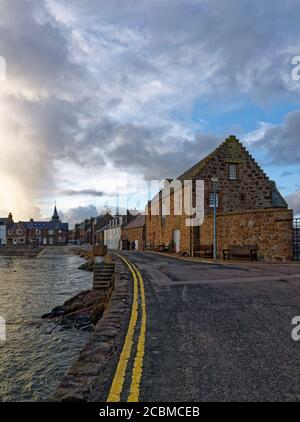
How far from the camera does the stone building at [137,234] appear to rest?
54231 millimetres

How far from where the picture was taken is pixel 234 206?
106 feet

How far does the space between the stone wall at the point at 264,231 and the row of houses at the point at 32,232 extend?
114 meters

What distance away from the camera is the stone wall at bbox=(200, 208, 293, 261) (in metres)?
21.7

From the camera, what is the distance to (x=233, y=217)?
25.1 metres

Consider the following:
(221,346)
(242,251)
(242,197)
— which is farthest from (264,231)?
(221,346)

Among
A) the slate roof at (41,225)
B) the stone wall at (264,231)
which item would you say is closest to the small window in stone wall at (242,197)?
the stone wall at (264,231)

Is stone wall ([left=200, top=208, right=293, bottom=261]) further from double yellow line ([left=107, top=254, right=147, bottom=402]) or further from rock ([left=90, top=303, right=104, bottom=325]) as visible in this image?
double yellow line ([left=107, top=254, right=147, bottom=402])

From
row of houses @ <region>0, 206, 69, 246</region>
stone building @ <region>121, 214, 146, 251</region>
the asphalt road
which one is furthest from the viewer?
row of houses @ <region>0, 206, 69, 246</region>

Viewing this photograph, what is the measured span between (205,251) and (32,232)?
115 metres

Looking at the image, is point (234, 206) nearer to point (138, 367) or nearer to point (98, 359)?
point (98, 359)

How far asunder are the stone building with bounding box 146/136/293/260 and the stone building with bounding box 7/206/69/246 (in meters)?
101

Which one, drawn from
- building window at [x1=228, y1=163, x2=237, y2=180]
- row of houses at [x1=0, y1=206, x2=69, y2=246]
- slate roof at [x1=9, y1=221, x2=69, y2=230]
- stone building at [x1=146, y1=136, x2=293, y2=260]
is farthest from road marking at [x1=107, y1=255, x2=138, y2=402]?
slate roof at [x1=9, y1=221, x2=69, y2=230]

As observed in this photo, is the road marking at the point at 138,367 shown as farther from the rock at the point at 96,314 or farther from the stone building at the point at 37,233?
the stone building at the point at 37,233
